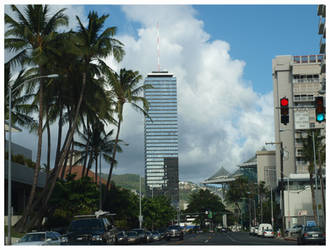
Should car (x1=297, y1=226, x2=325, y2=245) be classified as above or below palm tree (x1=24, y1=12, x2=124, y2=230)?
below

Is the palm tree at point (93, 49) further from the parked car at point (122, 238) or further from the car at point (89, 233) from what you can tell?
the car at point (89, 233)

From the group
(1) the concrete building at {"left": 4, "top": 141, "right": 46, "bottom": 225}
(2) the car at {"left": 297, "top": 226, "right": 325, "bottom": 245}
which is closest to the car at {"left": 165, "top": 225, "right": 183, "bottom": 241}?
(1) the concrete building at {"left": 4, "top": 141, "right": 46, "bottom": 225}

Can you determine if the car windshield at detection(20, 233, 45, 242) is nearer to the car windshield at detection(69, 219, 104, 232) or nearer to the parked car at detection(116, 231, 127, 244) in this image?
the car windshield at detection(69, 219, 104, 232)

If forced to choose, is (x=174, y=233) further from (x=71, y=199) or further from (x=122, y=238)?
(x=122, y=238)

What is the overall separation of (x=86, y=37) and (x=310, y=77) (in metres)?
81.7

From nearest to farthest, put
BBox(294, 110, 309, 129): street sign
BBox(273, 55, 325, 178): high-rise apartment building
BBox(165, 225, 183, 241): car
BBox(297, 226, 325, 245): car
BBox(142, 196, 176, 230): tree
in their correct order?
BBox(294, 110, 309, 129): street sign → BBox(297, 226, 325, 245): car → BBox(165, 225, 183, 241): car → BBox(142, 196, 176, 230): tree → BBox(273, 55, 325, 178): high-rise apartment building

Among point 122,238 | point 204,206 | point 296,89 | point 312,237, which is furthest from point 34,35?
point 204,206

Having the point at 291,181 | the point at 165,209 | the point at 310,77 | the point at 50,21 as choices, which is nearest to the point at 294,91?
the point at 310,77

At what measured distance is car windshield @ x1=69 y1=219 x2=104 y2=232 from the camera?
2866 cm

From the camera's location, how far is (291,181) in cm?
9819

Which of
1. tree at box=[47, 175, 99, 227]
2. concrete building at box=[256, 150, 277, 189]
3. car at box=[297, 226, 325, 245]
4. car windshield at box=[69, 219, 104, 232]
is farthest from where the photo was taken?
concrete building at box=[256, 150, 277, 189]

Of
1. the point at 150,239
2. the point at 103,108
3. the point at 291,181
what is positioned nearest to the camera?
the point at 103,108

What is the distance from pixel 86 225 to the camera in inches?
1136
